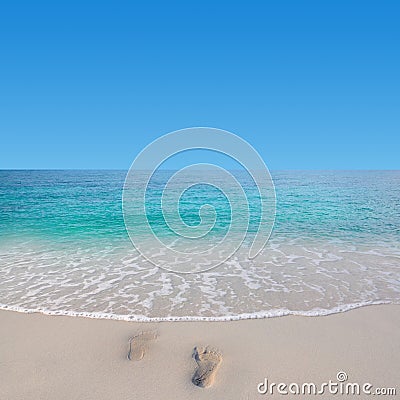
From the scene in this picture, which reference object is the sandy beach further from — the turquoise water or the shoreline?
the turquoise water

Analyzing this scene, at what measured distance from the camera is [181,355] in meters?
3.83

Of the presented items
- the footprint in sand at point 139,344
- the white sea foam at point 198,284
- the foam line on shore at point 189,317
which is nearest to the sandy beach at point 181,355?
the footprint in sand at point 139,344

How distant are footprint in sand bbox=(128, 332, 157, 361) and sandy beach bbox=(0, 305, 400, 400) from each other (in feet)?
0.05

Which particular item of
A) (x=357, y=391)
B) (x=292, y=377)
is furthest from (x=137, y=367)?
(x=357, y=391)

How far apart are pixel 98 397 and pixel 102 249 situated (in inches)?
260

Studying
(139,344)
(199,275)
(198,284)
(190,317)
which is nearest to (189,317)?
(190,317)

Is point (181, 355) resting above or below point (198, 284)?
below

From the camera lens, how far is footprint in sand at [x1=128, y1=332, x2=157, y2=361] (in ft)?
12.6

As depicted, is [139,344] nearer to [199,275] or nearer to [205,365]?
[205,365]

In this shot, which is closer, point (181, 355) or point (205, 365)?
point (205, 365)

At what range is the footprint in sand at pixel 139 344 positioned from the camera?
3827 millimetres

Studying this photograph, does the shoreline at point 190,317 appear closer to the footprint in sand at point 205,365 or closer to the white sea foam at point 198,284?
the white sea foam at point 198,284

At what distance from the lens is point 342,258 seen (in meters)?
8.41

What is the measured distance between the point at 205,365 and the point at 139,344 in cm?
102
